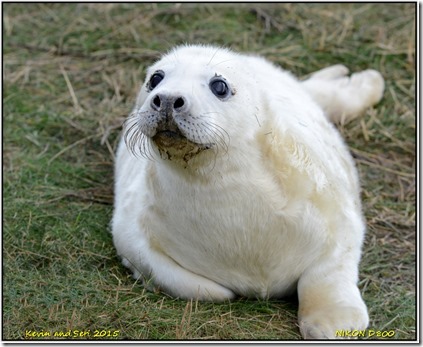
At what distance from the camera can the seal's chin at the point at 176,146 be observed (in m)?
4.51

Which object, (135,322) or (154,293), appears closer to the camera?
(135,322)

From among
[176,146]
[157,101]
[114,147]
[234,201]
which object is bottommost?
[114,147]

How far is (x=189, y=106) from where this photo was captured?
4461 millimetres

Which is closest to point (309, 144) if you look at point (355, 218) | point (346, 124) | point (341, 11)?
point (355, 218)

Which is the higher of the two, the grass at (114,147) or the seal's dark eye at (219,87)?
the seal's dark eye at (219,87)

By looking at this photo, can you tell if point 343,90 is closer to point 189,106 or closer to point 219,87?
point 219,87

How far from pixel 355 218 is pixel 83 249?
1.62m

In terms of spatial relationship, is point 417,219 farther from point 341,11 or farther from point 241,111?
point 341,11

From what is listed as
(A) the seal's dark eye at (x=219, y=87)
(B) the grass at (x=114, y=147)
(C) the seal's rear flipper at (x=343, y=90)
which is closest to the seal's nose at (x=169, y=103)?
(A) the seal's dark eye at (x=219, y=87)

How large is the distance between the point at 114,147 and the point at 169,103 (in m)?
2.82

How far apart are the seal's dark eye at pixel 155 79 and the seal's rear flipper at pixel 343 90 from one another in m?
2.71

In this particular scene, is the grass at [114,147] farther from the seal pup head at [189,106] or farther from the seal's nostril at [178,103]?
the seal's nostril at [178,103]

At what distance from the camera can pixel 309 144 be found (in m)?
5.36

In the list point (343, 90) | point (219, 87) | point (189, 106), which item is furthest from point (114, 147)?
point (189, 106)
